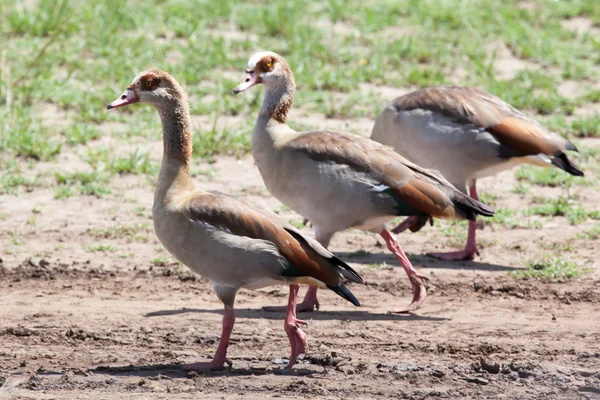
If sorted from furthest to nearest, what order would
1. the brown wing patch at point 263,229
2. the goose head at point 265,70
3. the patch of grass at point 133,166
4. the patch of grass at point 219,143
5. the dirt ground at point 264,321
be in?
the patch of grass at point 219,143 < the patch of grass at point 133,166 < the goose head at point 265,70 < the brown wing patch at point 263,229 < the dirt ground at point 264,321

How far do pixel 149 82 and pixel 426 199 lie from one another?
6.46 feet

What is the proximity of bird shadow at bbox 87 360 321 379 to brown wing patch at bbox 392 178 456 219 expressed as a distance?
62.4 inches

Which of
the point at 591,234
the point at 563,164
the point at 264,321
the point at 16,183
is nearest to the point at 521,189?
the point at 591,234

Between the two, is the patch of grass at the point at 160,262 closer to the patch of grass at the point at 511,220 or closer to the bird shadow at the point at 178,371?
the bird shadow at the point at 178,371

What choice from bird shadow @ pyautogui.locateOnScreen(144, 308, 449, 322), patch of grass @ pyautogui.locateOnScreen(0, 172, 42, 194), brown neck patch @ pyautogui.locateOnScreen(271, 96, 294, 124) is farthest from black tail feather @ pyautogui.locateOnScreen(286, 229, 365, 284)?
patch of grass @ pyautogui.locateOnScreen(0, 172, 42, 194)

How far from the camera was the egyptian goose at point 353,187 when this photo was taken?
7.27m

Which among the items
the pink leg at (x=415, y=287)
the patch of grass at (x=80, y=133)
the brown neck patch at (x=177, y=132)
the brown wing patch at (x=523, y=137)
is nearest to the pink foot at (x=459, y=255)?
the brown wing patch at (x=523, y=137)

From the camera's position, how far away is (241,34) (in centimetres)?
1255

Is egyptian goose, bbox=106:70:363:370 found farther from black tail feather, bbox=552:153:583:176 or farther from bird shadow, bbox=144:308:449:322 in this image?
black tail feather, bbox=552:153:583:176

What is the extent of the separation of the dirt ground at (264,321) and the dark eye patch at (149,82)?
146 centimetres

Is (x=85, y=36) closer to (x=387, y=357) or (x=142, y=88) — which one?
(x=142, y=88)

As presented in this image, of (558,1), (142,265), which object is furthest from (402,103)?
(558,1)

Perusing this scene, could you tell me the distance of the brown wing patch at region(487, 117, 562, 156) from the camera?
8367 mm

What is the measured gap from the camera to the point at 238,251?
608 cm
